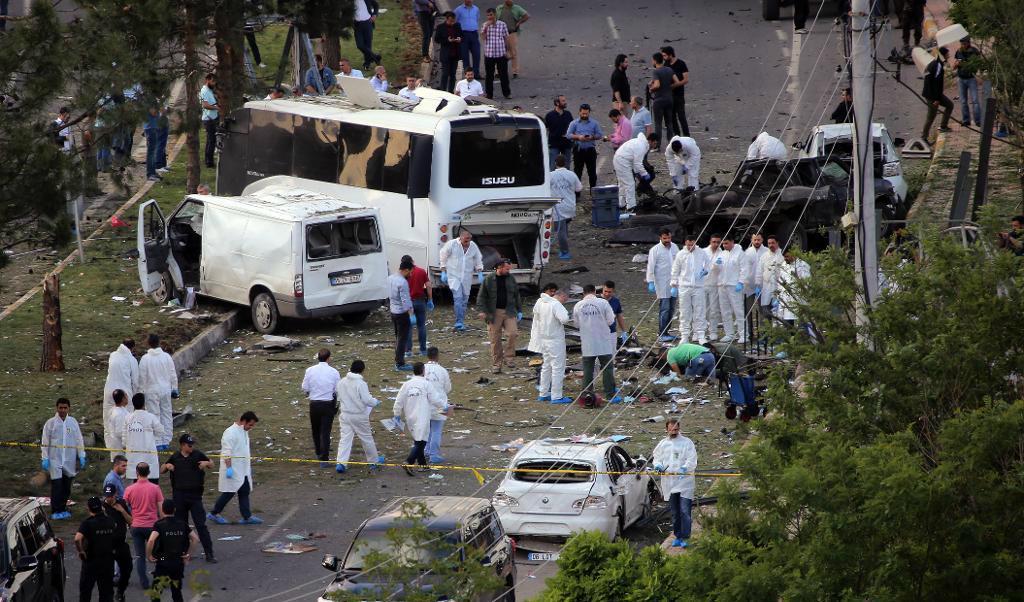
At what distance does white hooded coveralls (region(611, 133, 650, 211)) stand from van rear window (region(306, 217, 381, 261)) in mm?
5947

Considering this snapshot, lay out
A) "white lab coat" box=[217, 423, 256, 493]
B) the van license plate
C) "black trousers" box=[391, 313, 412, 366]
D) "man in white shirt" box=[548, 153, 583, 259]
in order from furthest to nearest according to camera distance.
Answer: "man in white shirt" box=[548, 153, 583, 259] → the van license plate → "black trousers" box=[391, 313, 412, 366] → "white lab coat" box=[217, 423, 256, 493]

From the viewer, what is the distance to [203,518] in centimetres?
1541

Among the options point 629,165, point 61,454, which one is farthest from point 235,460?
point 629,165

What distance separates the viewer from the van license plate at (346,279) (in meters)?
23.7

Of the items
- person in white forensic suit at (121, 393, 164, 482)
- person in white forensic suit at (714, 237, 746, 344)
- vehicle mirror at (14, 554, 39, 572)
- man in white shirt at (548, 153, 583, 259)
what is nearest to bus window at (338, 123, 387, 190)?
man in white shirt at (548, 153, 583, 259)

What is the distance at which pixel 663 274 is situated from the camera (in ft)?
74.3

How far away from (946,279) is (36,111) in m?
10.0

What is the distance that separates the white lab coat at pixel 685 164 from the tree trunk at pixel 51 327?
11694 mm

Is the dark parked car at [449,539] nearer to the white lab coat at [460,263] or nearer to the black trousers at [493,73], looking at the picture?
the white lab coat at [460,263]

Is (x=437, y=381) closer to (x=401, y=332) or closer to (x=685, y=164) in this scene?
(x=401, y=332)

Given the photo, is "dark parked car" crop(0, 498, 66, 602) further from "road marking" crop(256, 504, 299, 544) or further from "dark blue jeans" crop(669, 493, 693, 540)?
"dark blue jeans" crop(669, 493, 693, 540)

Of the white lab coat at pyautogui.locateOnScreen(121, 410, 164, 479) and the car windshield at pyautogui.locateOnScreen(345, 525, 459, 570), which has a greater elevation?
the car windshield at pyautogui.locateOnScreen(345, 525, 459, 570)

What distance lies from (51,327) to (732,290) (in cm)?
952

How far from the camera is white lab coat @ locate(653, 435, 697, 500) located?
15711 millimetres
